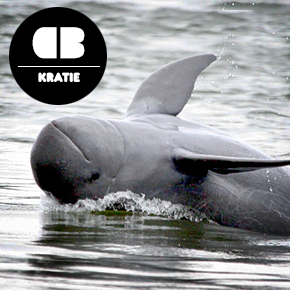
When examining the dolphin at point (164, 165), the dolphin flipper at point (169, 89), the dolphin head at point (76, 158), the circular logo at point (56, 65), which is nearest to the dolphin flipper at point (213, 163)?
the dolphin at point (164, 165)

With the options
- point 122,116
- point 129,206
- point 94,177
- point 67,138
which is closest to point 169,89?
point 129,206

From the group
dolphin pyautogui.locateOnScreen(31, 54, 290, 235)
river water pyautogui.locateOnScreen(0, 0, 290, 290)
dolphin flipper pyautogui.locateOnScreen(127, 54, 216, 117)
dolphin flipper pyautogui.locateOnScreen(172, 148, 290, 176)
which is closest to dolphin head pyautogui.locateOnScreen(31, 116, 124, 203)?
dolphin pyautogui.locateOnScreen(31, 54, 290, 235)

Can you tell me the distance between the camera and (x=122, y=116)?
62.5 feet

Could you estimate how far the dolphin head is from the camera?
24.8 feet

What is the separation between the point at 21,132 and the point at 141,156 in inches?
347

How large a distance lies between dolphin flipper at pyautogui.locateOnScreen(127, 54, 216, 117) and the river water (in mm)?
1456

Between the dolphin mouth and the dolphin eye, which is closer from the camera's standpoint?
the dolphin mouth

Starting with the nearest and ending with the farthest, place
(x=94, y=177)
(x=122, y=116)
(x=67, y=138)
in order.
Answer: (x=67, y=138)
(x=94, y=177)
(x=122, y=116)

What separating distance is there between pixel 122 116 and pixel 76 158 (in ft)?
37.6

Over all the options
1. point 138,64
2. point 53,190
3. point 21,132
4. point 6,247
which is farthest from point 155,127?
point 138,64

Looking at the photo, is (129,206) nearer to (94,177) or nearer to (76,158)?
(94,177)

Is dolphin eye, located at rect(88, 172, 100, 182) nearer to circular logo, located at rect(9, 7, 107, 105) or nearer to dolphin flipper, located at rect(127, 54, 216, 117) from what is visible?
dolphin flipper, located at rect(127, 54, 216, 117)

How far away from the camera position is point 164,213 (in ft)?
27.2

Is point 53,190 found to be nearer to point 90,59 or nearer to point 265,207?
point 265,207
